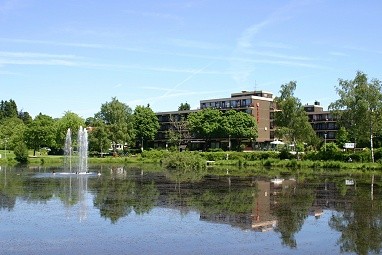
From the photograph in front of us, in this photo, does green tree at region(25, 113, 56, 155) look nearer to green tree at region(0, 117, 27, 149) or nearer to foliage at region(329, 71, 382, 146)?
green tree at region(0, 117, 27, 149)

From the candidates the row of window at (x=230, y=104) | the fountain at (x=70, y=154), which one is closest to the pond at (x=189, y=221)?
the fountain at (x=70, y=154)

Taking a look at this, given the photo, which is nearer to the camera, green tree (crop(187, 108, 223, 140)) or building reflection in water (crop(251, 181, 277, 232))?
building reflection in water (crop(251, 181, 277, 232))

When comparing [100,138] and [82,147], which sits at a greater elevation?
[100,138]

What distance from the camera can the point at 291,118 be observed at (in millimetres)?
81500

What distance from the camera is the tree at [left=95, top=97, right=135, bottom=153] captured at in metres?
105

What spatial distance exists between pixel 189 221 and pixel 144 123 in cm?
10317

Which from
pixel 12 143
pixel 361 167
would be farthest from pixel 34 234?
pixel 12 143

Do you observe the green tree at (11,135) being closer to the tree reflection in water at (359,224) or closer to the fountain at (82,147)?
the fountain at (82,147)

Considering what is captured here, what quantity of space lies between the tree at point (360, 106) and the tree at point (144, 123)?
6073cm

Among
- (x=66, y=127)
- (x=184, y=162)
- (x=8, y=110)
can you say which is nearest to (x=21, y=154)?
(x=66, y=127)

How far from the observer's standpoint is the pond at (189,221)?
1719 centimetres

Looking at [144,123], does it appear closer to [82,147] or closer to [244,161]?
[244,161]

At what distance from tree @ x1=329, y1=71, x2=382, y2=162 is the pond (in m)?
34.6

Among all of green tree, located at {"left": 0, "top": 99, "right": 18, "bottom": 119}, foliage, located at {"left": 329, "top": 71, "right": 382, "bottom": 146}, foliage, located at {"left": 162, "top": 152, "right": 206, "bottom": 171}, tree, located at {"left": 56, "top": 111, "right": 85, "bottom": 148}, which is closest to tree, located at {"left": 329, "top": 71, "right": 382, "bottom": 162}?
foliage, located at {"left": 329, "top": 71, "right": 382, "bottom": 146}
